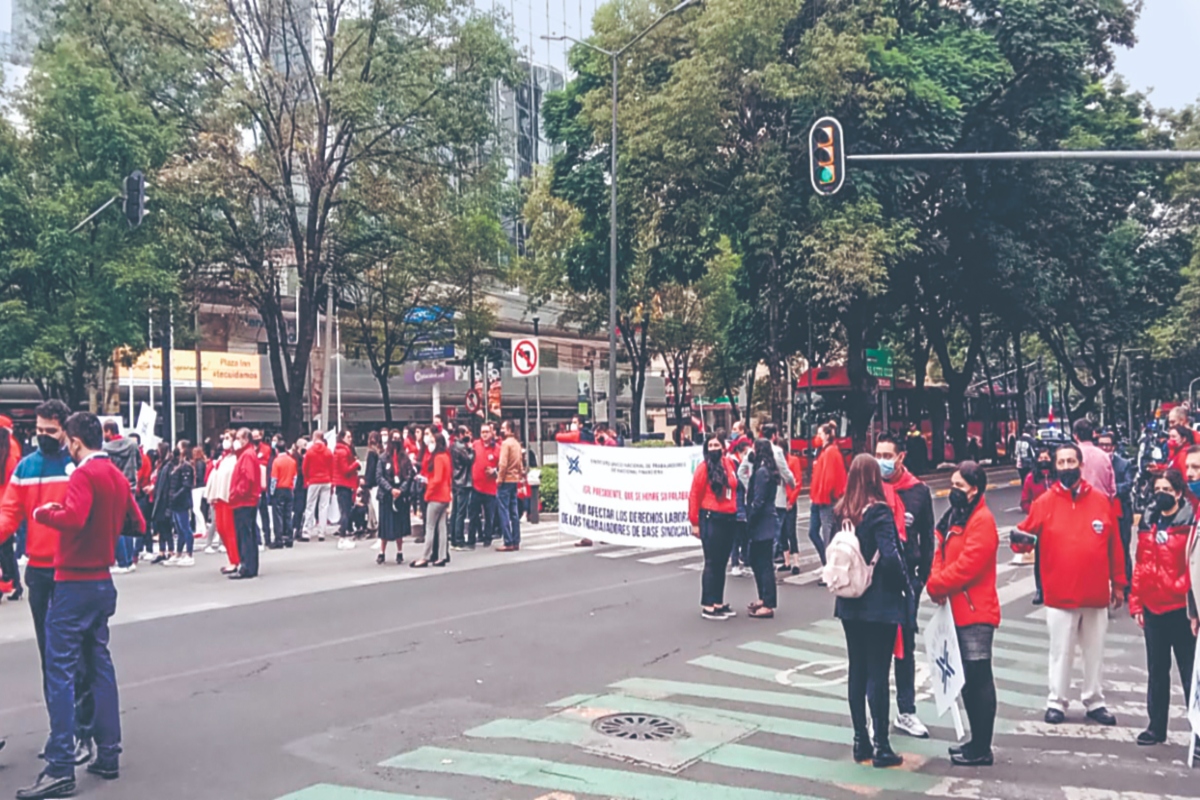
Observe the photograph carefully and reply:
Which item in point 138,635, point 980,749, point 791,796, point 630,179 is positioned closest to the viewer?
point 791,796

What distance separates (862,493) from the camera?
6613mm

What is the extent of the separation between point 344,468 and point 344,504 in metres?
0.62

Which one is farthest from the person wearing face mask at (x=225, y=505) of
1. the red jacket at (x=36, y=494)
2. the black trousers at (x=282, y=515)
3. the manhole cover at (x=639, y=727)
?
the manhole cover at (x=639, y=727)

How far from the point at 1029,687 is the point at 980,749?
246cm

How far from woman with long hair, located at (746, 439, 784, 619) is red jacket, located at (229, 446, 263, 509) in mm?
6359

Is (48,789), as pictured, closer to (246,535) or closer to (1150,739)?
(1150,739)

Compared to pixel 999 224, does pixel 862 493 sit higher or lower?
lower

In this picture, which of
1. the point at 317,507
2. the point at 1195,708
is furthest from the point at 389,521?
the point at 1195,708

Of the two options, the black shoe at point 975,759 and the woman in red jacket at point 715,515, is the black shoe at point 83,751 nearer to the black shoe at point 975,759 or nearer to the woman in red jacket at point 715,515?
the black shoe at point 975,759

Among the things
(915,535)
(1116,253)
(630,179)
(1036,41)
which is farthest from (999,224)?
(915,535)

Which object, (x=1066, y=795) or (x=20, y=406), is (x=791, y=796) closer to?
(x=1066, y=795)

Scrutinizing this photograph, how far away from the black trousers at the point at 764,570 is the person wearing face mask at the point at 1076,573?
409 centimetres

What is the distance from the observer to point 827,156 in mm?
15594

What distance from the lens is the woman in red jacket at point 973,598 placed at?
6520mm
